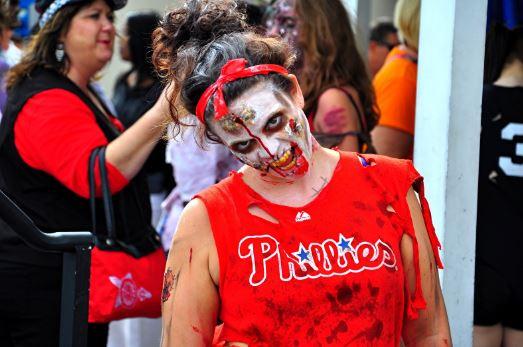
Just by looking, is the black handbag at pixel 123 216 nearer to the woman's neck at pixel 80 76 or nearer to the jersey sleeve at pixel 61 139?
the jersey sleeve at pixel 61 139

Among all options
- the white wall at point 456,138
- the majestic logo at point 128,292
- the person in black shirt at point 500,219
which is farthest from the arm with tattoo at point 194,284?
the person in black shirt at point 500,219

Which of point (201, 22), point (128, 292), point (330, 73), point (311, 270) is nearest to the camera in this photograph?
point (311, 270)

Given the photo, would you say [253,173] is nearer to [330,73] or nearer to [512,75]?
[512,75]

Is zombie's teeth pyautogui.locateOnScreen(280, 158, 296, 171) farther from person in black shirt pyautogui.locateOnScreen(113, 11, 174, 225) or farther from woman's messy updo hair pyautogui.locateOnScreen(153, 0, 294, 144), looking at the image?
person in black shirt pyautogui.locateOnScreen(113, 11, 174, 225)

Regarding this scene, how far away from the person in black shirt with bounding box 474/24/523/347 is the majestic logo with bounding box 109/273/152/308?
4.28 feet

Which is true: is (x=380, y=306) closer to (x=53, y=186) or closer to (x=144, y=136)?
(x=144, y=136)

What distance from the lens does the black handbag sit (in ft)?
11.1

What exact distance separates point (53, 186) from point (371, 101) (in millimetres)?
1430

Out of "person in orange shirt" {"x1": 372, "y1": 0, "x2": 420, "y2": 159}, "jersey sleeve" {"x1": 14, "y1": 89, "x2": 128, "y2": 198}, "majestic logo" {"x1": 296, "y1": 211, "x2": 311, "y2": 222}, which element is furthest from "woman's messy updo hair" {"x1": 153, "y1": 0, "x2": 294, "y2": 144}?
"person in orange shirt" {"x1": 372, "y1": 0, "x2": 420, "y2": 159}

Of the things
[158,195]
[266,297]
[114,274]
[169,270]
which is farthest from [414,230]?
[158,195]

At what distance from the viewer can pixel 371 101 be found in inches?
155

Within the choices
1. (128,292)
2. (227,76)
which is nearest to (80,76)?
(128,292)

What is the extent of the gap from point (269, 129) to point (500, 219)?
154cm

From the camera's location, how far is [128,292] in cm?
349
